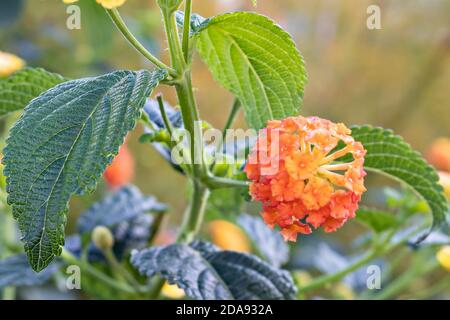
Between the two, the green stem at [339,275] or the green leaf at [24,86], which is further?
the green stem at [339,275]

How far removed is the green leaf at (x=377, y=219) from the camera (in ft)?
2.40

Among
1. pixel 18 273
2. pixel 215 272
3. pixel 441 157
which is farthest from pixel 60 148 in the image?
pixel 441 157

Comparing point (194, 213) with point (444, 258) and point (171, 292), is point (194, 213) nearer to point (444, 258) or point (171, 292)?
point (171, 292)

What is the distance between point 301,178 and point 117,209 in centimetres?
38

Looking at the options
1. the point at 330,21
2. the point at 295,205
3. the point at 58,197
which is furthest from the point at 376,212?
the point at 330,21

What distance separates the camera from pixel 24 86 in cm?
60

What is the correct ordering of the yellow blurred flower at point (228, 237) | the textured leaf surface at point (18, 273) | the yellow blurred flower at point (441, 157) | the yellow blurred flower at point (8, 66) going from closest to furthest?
the textured leaf surface at point (18, 273), the yellow blurred flower at point (8, 66), the yellow blurred flower at point (441, 157), the yellow blurred flower at point (228, 237)

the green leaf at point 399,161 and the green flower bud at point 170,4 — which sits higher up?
the green flower bud at point 170,4

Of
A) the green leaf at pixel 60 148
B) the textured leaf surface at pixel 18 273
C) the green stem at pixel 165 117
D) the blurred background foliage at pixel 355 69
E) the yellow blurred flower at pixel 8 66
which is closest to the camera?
the green leaf at pixel 60 148

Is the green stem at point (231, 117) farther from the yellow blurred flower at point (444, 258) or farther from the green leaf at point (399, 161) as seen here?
the yellow blurred flower at point (444, 258)

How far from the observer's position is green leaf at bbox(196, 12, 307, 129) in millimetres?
542

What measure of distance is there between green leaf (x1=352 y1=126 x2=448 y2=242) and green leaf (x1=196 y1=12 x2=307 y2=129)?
0.07 metres

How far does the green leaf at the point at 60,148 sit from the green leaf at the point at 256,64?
0.10 metres

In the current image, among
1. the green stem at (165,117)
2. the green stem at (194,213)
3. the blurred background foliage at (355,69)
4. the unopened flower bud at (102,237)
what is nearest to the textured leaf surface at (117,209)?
the unopened flower bud at (102,237)
